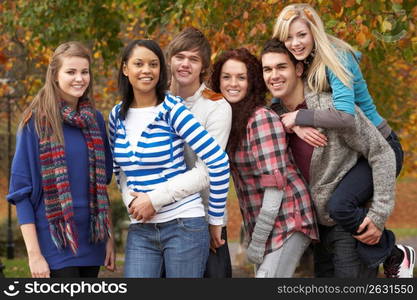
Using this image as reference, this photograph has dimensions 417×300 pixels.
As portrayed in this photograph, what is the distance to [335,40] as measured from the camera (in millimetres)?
4285

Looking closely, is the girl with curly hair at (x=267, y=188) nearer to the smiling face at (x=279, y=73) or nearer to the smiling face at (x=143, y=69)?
the smiling face at (x=279, y=73)

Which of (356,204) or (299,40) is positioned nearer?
(356,204)

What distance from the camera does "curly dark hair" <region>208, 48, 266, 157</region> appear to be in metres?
4.02

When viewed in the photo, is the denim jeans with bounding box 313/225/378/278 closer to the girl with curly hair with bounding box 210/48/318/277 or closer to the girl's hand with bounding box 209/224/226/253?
the girl with curly hair with bounding box 210/48/318/277

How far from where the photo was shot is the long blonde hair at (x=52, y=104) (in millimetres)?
3688

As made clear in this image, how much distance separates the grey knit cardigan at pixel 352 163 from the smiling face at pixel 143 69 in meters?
0.96

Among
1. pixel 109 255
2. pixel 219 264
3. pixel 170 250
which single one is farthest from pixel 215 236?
pixel 109 255

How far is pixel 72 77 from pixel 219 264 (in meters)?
1.32

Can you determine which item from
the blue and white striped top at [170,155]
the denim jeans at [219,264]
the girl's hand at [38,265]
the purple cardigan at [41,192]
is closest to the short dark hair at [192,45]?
the blue and white striped top at [170,155]

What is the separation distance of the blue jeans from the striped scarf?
0.25m

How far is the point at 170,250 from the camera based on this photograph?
12.1 feet

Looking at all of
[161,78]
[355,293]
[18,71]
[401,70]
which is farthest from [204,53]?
[18,71]

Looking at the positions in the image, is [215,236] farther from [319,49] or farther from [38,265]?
[319,49]

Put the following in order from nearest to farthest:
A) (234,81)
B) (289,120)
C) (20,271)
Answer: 1. (289,120)
2. (234,81)
3. (20,271)
